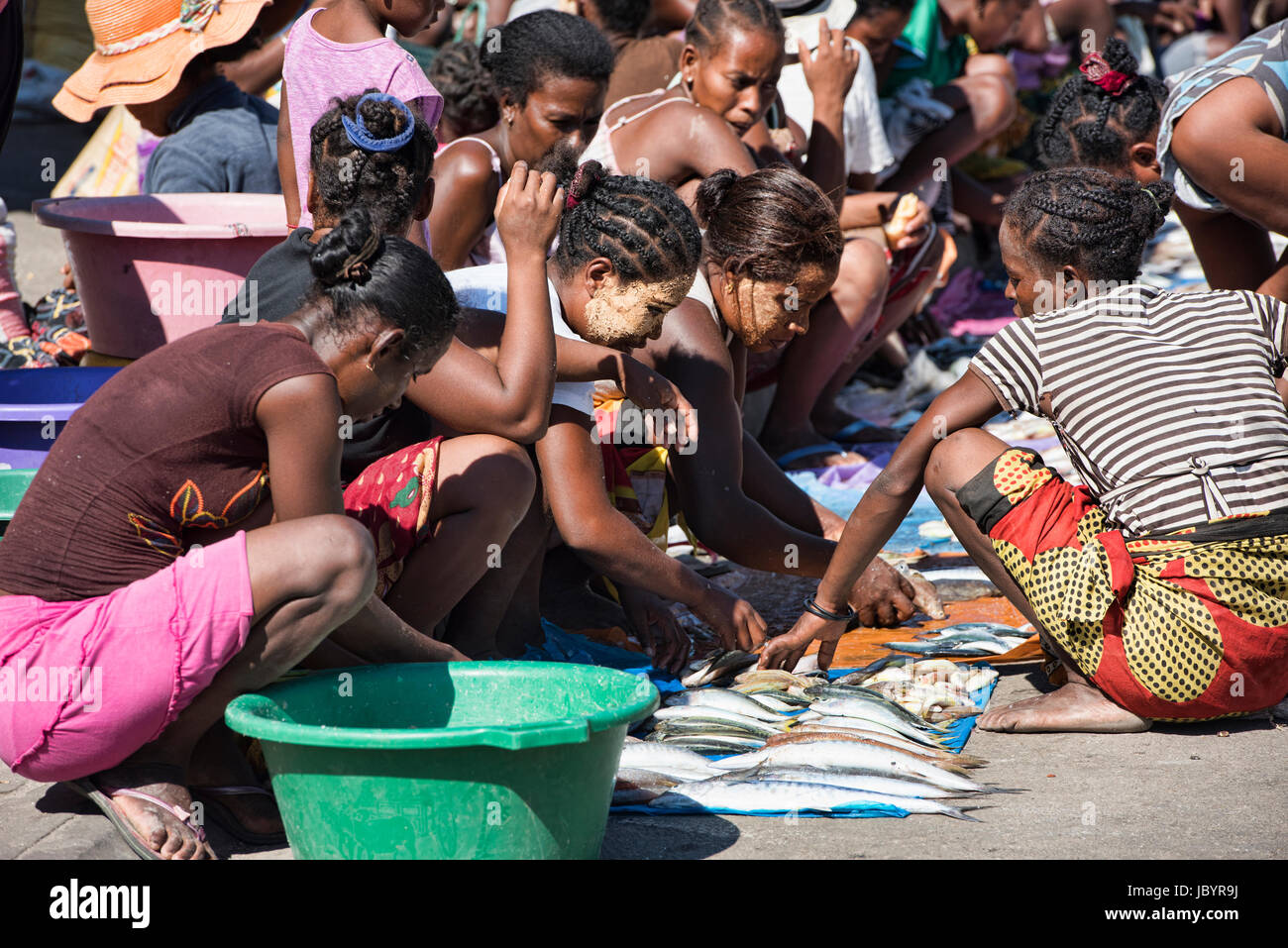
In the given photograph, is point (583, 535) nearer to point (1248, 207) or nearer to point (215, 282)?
point (215, 282)

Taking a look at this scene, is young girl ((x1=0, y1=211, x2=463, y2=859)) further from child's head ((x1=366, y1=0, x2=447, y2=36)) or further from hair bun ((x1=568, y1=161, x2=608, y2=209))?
child's head ((x1=366, y1=0, x2=447, y2=36))

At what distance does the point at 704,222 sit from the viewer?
3986 mm

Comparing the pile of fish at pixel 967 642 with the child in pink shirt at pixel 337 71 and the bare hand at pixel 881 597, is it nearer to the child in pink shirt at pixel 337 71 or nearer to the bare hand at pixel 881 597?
the bare hand at pixel 881 597

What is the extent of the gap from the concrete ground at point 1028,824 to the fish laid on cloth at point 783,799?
0.03 meters

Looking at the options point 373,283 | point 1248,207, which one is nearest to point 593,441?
point 373,283

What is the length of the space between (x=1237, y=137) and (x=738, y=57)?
193cm

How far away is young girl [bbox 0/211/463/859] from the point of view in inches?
93.8

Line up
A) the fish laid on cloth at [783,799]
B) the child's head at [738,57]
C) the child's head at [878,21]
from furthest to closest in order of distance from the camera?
1. the child's head at [878,21]
2. the child's head at [738,57]
3. the fish laid on cloth at [783,799]

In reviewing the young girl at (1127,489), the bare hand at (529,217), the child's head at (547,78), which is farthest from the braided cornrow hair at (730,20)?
the bare hand at (529,217)

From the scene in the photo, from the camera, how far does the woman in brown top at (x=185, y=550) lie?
2381 mm

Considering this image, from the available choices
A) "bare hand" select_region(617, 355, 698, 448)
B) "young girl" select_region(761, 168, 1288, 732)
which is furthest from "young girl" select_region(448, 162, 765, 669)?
"young girl" select_region(761, 168, 1288, 732)

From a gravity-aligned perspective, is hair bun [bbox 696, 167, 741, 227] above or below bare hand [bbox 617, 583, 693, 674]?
above

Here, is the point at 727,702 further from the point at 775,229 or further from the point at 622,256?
the point at 775,229

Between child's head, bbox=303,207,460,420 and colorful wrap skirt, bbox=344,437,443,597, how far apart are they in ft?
1.52
